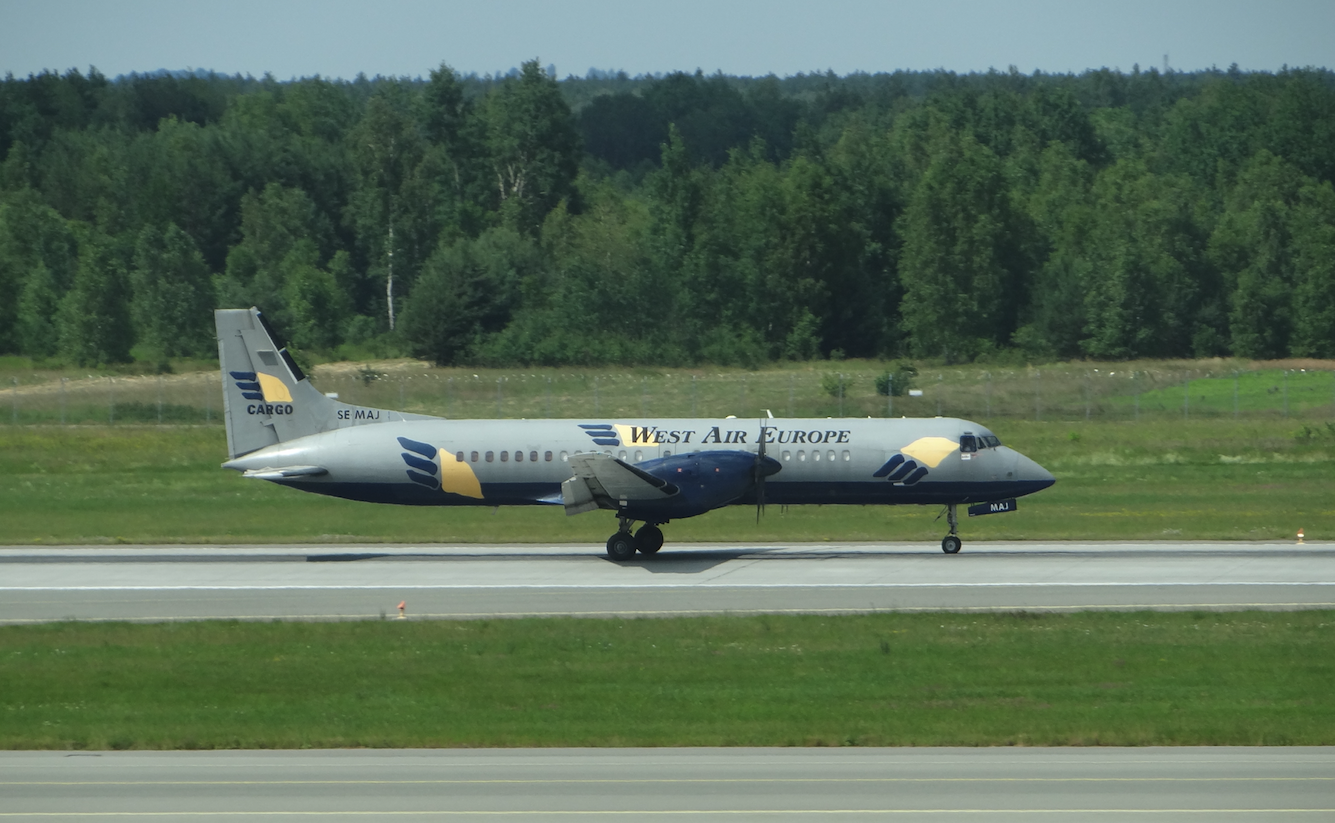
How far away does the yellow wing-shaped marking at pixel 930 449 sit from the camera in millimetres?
34188

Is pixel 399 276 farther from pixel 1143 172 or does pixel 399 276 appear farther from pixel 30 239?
pixel 1143 172

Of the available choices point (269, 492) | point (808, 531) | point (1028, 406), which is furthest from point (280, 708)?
point (1028, 406)

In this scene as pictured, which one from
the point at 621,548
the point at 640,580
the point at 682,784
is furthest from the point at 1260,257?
the point at 682,784

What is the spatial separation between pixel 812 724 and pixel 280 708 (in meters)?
7.58

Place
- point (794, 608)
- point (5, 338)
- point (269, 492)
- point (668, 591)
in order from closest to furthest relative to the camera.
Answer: point (794, 608)
point (668, 591)
point (269, 492)
point (5, 338)

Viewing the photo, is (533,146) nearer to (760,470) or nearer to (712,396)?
(712,396)

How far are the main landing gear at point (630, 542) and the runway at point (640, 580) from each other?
0.35 m

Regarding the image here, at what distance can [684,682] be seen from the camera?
21250 mm

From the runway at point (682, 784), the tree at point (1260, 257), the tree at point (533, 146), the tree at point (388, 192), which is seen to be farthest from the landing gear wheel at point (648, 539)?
the tree at point (533, 146)

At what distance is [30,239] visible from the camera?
106 metres

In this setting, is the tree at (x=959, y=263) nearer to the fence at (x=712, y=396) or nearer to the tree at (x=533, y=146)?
the fence at (x=712, y=396)

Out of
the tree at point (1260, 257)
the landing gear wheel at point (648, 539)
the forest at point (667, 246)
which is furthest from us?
the tree at point (1260, 257)

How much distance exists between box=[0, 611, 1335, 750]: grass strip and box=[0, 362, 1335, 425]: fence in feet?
106

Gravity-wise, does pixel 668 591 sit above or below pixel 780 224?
below
